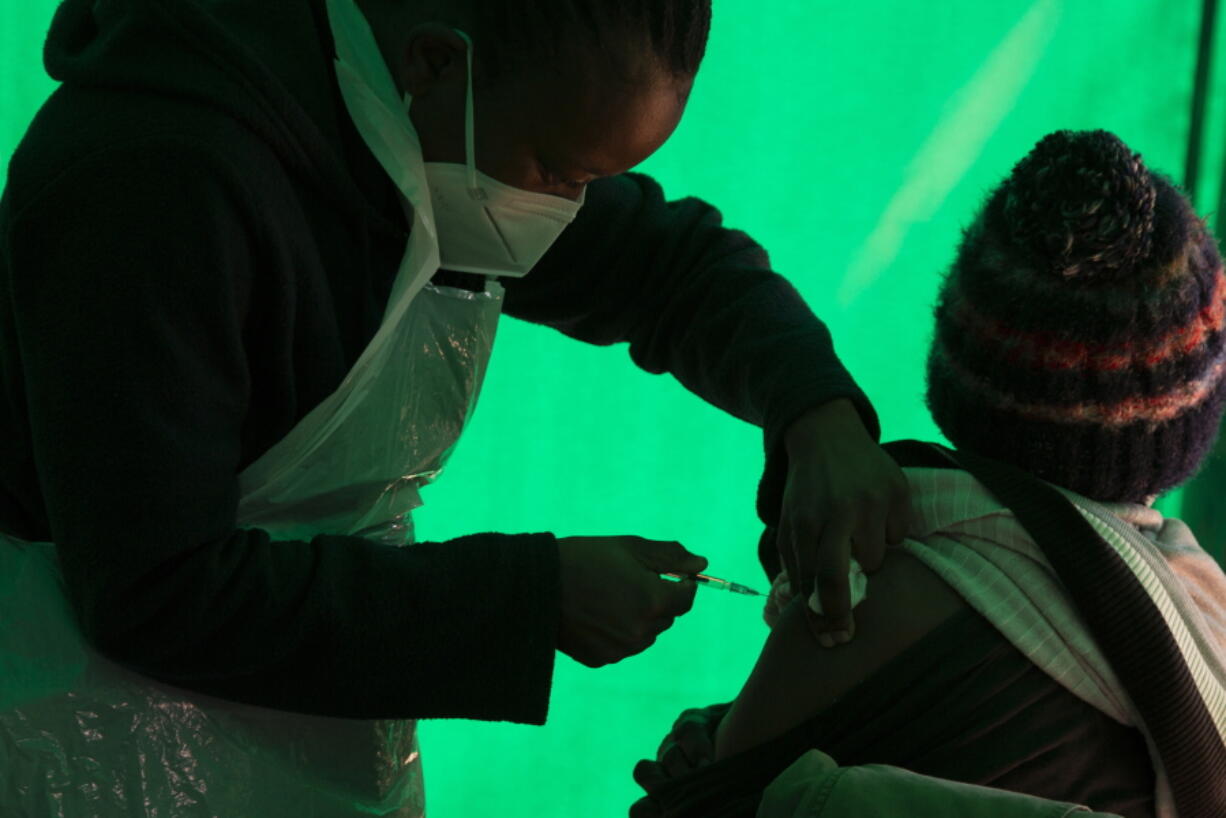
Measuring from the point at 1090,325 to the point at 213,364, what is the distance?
25.7 inches

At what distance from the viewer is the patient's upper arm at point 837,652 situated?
3.00ft

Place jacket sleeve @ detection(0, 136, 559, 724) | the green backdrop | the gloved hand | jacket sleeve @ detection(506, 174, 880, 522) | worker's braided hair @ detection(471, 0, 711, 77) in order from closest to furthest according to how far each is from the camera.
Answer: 1. jacket sleeve @ detection(0, 136, 559, 724)
2. worker's braided hair @ detection(471, 0, 711, 77)
3. the gloved hand
4. jacket sleeve @ detection(506, 174, 880, 522)
5. the green backdrop

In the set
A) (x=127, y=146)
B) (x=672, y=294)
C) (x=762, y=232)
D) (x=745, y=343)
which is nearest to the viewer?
(x=127, y=146)

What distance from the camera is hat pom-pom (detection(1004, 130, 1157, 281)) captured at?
34.8 inches

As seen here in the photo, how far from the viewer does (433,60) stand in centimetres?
92

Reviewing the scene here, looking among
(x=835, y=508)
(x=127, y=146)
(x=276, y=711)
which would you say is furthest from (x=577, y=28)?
(x=276, y=711)

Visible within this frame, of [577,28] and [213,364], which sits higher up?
[577,28]

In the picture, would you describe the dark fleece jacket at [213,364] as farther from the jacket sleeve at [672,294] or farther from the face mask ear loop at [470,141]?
the jacket sleeve at [672,294]

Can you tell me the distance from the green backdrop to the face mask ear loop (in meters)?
1.11

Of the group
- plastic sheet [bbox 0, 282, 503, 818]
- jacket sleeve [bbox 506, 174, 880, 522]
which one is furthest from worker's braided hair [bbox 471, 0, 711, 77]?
jacket sleeve [bbox 506, 174, 880, 522]

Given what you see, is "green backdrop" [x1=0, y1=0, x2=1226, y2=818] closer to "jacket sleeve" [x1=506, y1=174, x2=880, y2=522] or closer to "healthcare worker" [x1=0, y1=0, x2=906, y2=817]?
"jacket sleeve" [x1=506, y1=174, x2=880, y2=522]

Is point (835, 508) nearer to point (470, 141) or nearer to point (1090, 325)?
point (1090, 325)

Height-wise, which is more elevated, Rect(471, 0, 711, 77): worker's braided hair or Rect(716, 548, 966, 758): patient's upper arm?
Rect(471, 0, 711, 77): worker's braided hair

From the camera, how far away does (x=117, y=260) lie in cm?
76
